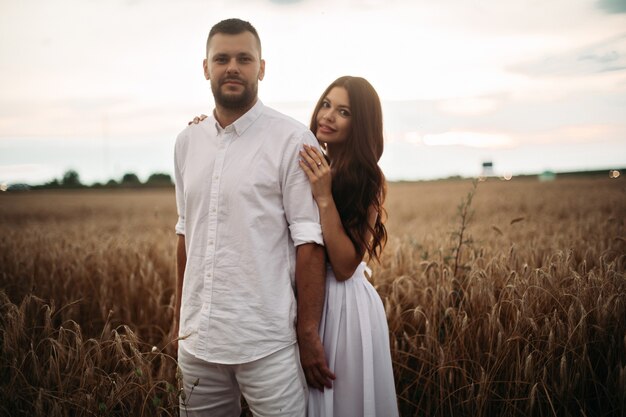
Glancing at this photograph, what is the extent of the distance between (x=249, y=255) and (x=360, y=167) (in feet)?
2.80

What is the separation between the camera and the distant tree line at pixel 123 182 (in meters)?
49.6

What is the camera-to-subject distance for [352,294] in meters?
2.00

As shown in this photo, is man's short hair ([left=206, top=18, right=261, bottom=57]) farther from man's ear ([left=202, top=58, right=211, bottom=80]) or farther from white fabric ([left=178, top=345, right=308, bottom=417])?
white fabric ([left=178, top=345, right=308, bottom=417])

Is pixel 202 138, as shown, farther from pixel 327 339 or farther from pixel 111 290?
pixel 111 290

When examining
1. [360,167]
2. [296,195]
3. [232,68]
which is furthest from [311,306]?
[232,68]

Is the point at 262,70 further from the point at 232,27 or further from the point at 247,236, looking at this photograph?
the point at 247,236

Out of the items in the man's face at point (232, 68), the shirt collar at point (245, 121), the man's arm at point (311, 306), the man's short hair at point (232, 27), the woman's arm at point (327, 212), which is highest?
the man's short hair at point (232, 27)

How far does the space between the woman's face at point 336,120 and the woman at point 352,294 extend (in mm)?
108

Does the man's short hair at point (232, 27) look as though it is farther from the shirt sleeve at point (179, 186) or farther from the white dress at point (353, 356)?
the white dress at point (353, 356)

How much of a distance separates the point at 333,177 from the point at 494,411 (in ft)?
5.59

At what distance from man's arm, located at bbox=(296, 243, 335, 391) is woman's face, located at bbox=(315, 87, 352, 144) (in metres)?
0.85

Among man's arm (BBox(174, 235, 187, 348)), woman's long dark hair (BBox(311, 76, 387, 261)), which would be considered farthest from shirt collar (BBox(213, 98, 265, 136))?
man's arm (BBox(174, 235, 187, 348))

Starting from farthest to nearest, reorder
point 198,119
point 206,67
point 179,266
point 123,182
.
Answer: point 123,182, point 179,266, point 198,119, point 206,67

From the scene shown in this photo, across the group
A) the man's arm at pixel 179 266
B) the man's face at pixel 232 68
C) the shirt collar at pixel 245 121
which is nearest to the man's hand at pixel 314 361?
the man's arm at pixel 179 266
